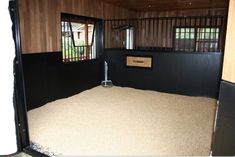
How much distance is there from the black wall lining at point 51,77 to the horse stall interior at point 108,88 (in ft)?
0.06

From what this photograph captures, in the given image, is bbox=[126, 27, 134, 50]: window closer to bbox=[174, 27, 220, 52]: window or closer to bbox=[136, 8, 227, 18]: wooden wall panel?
bbox=[136, 8, 227, 18]: wooden wall panel

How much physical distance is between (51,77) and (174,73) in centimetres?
275

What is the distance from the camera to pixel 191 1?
5.59m

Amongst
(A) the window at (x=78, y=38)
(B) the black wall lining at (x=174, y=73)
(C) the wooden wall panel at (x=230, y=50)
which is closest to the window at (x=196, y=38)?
(B) the black wall lining at (x=174, y=73)

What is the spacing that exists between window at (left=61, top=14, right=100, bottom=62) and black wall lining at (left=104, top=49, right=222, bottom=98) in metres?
0.52

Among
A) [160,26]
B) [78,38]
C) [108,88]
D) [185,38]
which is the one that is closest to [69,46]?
[78,38]

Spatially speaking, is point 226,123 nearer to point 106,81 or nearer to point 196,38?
point 106,81

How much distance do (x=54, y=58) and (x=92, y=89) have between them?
1.50 meters

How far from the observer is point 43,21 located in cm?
373

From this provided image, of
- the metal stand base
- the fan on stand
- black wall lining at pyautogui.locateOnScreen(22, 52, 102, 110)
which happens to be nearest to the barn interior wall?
black wall lining at pyautogui.locateOnScreen(22, 52, 102, 110)

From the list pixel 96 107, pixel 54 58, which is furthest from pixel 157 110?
pixel 54 58

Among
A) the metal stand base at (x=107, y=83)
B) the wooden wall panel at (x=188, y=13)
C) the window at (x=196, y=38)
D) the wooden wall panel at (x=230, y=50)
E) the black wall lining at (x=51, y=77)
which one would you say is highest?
the wooden wall panel at (x=188, y=13)

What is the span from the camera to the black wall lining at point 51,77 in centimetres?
359

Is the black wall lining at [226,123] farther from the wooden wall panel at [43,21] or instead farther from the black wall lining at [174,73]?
the black wall lining at [174,73]
